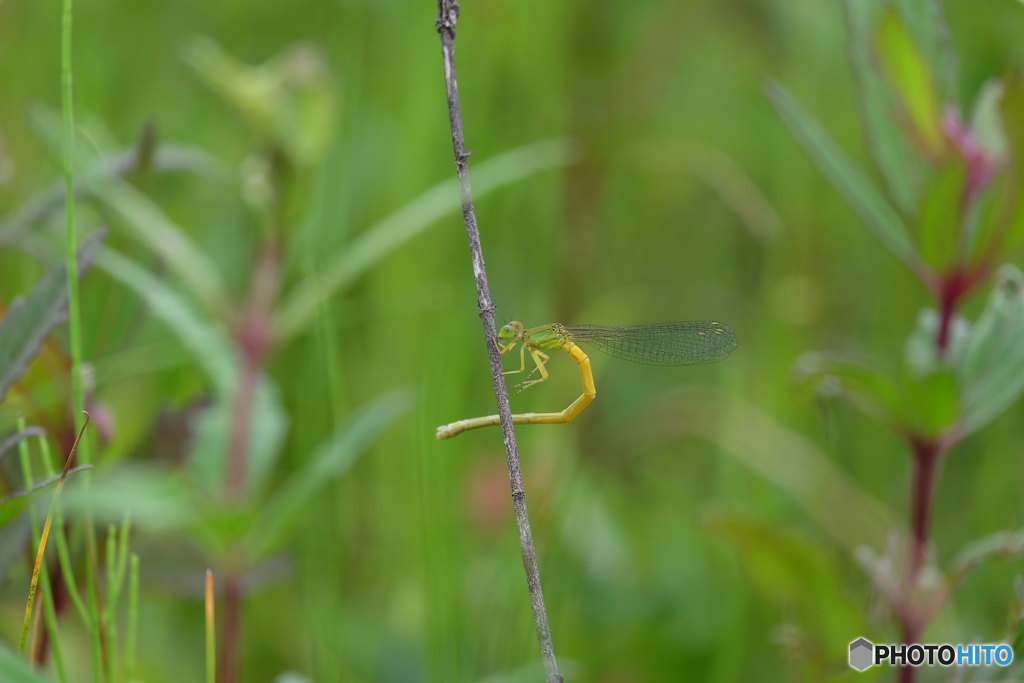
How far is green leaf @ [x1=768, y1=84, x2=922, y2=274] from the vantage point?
106 centimetres

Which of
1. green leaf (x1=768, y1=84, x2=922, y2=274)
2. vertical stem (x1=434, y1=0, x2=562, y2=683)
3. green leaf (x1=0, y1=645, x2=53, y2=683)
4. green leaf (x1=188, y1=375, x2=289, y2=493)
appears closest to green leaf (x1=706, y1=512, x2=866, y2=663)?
green leaf (x1=768, y1=84, x2=922, y2=274)

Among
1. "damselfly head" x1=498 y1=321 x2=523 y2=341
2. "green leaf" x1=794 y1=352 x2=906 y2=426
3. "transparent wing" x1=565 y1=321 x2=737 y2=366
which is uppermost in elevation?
"transparent wing" x1=565 y1=321 x2=737 y2=366

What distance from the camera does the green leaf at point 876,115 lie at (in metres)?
1.08

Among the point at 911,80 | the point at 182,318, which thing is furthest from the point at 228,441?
the point at 911,80

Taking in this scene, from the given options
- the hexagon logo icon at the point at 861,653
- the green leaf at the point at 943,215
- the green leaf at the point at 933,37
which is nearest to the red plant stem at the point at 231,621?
the hexagon logo icon at the point at 861,653

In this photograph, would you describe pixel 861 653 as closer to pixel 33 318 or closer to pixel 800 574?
pixel 800 574

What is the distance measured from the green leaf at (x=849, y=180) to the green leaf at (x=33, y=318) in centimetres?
76

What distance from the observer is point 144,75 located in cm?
239

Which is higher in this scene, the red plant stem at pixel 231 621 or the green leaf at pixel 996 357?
the green leaf at pixel 996 357

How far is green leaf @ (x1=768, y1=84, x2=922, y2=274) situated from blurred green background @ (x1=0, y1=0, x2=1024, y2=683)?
0.27 meters

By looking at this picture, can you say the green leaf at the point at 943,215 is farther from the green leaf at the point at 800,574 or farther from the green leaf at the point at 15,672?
the green leaf at the point at 15,672

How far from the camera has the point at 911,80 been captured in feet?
3.48

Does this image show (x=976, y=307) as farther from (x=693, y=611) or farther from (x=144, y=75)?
(x=144, y=75)

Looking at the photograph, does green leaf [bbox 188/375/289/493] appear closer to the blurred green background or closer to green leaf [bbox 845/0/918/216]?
the blurred green background
